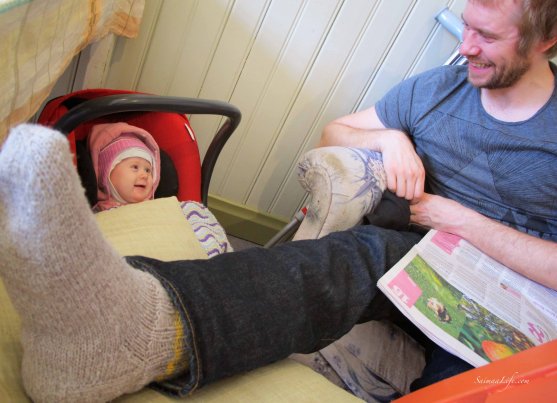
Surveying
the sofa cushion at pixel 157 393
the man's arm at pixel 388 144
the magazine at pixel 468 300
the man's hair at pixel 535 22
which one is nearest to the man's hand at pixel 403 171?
the man's arm at pixel 388 144

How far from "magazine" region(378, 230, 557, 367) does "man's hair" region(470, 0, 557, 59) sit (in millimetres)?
452

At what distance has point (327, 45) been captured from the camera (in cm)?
117

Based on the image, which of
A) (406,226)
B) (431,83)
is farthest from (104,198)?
(431,83)

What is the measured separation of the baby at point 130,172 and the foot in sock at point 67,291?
0.41 m

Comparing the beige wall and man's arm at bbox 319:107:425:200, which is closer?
man's arm at bbox 319:107:425:200

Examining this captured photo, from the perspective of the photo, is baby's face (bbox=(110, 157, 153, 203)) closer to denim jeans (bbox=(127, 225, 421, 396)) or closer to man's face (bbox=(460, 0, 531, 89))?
denim jeans (bbox=(127, 225, 421, 396))

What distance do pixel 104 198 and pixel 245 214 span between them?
666mm

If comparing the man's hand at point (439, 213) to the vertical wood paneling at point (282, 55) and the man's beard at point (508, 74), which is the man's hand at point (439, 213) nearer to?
the man's beard at point (508, 74)

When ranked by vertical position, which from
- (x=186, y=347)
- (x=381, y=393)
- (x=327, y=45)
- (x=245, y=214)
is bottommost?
(x=245, y=214)

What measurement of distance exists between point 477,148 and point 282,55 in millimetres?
608

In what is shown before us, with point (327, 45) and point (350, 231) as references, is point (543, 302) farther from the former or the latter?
point (327, 45)

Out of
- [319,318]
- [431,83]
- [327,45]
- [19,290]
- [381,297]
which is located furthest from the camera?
[327,45]

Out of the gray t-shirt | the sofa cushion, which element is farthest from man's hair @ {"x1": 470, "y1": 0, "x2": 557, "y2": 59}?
the sofa cushion

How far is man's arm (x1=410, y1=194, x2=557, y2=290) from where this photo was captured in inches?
32.7
